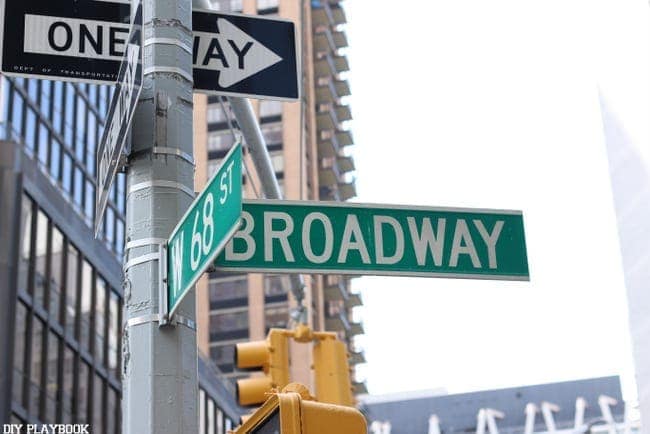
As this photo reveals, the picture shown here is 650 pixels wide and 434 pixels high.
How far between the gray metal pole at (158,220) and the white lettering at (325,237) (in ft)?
1.72

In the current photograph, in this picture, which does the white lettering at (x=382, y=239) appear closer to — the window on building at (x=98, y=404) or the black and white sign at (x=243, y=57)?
the black and white sign at (x=243, y=57)

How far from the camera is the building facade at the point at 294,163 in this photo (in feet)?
303

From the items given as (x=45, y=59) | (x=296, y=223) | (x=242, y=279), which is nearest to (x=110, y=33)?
(x=45, y=59)

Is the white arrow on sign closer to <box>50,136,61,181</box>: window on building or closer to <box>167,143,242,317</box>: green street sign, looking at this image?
<box>167,143,242,317</box>: green street sign

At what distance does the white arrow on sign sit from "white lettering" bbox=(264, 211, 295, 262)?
104cm

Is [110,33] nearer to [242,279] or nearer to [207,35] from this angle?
[207,35]

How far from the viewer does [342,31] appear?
104188 mm

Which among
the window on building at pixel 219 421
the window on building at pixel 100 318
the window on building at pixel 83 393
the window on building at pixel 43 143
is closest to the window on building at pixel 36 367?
the window on building at pixel 83 393

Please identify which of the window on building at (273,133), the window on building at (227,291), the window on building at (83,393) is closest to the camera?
the window on building at (83,393)

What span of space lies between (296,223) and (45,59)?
1.59 m

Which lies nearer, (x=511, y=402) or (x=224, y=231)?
(x=224, y=231)

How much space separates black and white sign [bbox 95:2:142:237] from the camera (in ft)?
17.8

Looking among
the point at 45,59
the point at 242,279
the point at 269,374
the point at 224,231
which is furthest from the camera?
the point at 242,279

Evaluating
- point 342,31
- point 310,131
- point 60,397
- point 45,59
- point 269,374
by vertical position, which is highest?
point 342,31
